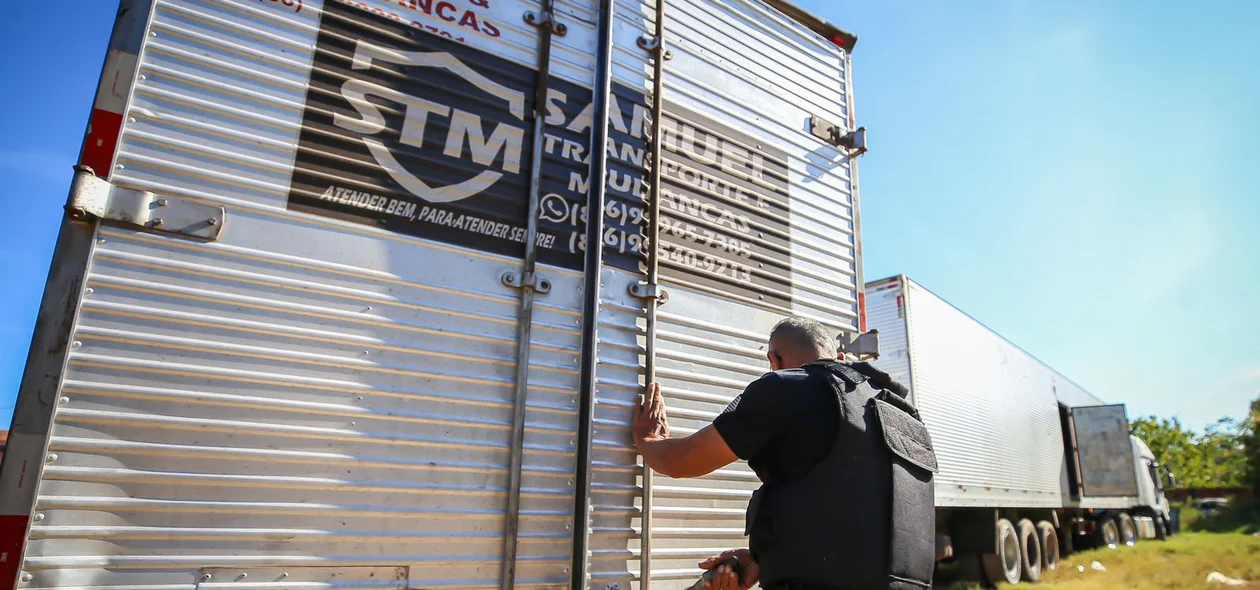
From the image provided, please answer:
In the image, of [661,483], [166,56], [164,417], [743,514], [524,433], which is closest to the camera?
[164,417]

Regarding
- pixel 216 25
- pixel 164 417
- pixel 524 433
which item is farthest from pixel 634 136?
pixel 164 417

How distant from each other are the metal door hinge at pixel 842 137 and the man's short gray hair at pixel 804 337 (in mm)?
1664

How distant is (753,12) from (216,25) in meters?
2.62

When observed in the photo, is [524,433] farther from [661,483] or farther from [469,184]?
[469,184]

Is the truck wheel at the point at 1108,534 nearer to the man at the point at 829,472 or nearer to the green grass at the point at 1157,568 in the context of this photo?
the green grass at the point at 1157,568

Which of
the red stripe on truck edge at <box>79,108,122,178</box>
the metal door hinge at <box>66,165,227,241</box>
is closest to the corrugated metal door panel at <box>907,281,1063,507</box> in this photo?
the metal door hinge at <box>66,165,227,241</box>

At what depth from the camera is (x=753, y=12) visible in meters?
3.78

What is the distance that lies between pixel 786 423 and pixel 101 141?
2389mm

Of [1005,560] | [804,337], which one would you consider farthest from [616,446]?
[1005,560]

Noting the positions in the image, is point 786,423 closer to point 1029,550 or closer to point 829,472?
point 829,472

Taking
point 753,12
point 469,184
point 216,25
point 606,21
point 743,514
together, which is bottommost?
point 743,514

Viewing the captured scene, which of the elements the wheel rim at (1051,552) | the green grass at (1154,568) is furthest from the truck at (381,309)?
the wheel rim at (1051,552)

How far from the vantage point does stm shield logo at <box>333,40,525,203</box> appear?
8.41 ft

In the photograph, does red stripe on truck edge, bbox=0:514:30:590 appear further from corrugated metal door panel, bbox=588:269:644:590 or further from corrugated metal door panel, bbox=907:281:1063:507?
corrugated metal door panel, bbox=907:281:1063:507
